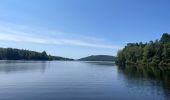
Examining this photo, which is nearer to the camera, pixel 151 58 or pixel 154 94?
pixel 154 94

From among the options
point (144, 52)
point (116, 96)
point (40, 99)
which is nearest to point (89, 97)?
point (116, 96)

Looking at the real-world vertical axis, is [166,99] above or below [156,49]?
below

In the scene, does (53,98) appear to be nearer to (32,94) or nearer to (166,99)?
(32,94)

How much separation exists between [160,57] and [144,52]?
17416mm

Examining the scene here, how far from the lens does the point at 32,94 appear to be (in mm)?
45688

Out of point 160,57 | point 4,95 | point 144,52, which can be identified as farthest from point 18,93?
point 144,52

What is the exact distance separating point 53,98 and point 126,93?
13.3 m

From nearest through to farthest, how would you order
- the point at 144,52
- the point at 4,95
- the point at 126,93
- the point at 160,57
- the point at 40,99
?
the point at 40,99
the point at 4,95
the point at 126,93
the point at 160,57
the point at 144,52

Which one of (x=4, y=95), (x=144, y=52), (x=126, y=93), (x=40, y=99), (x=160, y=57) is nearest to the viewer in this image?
(x=40, y=99)

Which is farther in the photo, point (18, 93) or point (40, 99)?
point (18, 93)

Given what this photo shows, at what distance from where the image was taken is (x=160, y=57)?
180 metres

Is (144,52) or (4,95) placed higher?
(144,52)

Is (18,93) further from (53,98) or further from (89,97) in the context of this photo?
(89,97)

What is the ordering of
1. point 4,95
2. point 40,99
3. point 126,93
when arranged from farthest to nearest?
point 126,93 → point 4,95 → point 40,99
